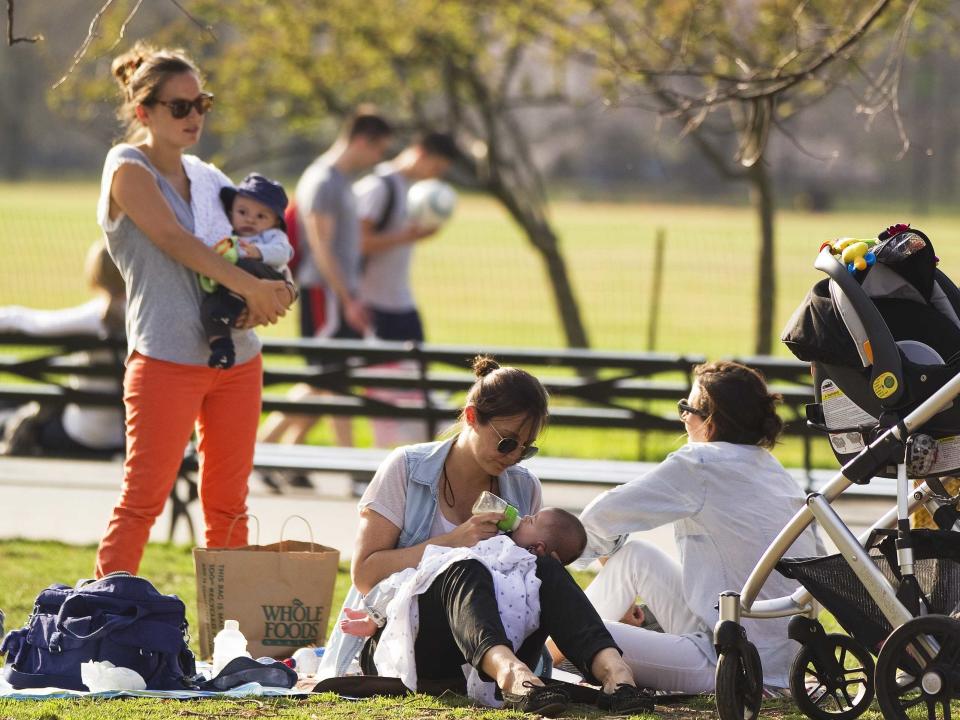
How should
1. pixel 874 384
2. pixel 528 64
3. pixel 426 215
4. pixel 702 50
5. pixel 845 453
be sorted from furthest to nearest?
pixel 528 64 < pixel 702 50 < pixel 426 215 < pixel 845 453 < pixel 874 384

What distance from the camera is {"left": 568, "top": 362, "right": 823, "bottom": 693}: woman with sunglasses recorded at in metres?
4.75

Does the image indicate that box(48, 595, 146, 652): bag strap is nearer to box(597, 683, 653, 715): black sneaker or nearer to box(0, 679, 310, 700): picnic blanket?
box(0, 679, 310, 700): picnic blanket

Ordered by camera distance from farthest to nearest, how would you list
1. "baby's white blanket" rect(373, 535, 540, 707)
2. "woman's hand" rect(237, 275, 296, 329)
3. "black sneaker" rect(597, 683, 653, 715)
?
1. "woman's hand" rect(237, 275, 296, 329)
2. "baby's white blanket" rect(373, 535, 540, 707)
3. "black sneaker" rect(597, 683, 653, 715)

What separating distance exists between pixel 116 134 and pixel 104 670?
2275 mm

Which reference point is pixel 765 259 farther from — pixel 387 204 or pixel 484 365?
pixel 484 365

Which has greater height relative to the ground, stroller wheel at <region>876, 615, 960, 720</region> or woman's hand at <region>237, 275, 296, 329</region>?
woman's hand at <region>237, 275, 296, 329</region>

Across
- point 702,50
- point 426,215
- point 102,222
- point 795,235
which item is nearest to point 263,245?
point 102,222

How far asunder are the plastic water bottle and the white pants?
1.12 m

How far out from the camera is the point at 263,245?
5.70m

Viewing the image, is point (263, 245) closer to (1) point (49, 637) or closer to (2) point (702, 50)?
(1) point (49, 637)

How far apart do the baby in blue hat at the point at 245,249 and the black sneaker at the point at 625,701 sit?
1.90m

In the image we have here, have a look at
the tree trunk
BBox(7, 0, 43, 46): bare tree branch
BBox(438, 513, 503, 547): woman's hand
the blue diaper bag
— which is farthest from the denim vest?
the tree trunk

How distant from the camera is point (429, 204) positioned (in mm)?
11008

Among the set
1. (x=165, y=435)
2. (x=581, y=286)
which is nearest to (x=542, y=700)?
(x=165, y=435)
